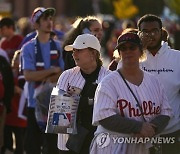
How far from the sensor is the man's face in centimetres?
780

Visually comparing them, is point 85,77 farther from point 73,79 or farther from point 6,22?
point 6,22

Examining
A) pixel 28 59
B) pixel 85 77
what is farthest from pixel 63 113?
pixel 28 59

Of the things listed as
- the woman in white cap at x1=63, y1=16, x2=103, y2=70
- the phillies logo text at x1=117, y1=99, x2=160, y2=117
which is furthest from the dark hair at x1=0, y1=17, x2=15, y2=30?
the phillies logo text at x1=117, y1=99, x2=160, y2=117

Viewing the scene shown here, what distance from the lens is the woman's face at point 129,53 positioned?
21.9ft

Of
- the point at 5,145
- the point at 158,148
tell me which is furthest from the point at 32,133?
the point at 158,148

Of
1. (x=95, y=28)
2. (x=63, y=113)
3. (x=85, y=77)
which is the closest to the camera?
(x=63, y=113)

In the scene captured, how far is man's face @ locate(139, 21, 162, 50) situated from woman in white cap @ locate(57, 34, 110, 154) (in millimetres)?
453

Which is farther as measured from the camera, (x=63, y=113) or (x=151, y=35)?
(x=151, y=35)

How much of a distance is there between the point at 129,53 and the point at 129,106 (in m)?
0.44

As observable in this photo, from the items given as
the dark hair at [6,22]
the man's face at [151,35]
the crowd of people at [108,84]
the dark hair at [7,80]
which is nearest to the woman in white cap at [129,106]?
the crowd of people at [108,84]

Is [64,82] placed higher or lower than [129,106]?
higher

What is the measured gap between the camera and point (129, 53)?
6672mm

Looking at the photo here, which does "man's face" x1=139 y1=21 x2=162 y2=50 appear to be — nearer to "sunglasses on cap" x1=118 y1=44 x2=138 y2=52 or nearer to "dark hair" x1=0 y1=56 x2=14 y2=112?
"sunglasses on cap" x1=118 y1=44 x2=138 y2=52

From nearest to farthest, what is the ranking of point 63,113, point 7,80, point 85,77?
point 63,113 < point 85,77 < point 7,80
